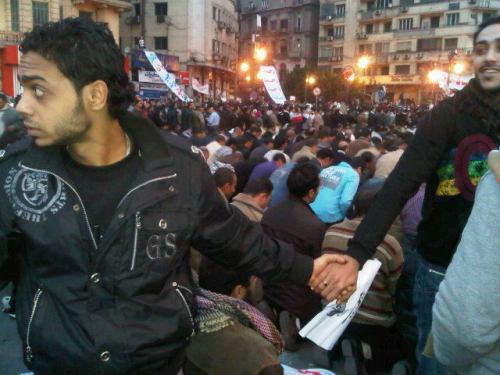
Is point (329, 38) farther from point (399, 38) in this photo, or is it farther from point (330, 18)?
point (399, 38)

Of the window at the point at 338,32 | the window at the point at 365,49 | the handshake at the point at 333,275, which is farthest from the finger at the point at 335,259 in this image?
the window at the point at 338,32

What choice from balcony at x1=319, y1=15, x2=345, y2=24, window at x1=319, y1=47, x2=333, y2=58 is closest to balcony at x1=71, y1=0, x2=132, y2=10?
balcony at x1=319, y1=15, x2=345, y2=24

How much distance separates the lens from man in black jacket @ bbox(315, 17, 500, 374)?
7.45ft

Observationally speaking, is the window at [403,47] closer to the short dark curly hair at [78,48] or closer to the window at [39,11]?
the window at [39,11]

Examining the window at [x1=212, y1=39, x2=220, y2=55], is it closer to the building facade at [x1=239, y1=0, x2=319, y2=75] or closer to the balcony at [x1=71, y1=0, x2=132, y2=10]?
the balcony at [x1=71, y1=0, x2=132, y2=10]

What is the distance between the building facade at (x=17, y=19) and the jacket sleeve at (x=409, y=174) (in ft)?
80.1

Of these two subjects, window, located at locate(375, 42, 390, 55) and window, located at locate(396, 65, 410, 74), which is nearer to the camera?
window, located at locate(396, 65, 410, 74)

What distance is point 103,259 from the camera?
1777 millimetres

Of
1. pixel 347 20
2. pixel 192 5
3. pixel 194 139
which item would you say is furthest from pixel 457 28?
pixel 194 139

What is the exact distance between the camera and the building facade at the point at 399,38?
2148 inches

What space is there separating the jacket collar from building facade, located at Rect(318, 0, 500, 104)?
175 ft

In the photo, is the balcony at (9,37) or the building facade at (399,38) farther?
the building facade at (399,38)

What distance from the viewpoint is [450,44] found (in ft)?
182

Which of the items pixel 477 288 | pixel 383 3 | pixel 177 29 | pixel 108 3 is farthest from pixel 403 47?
pixel 477 288
